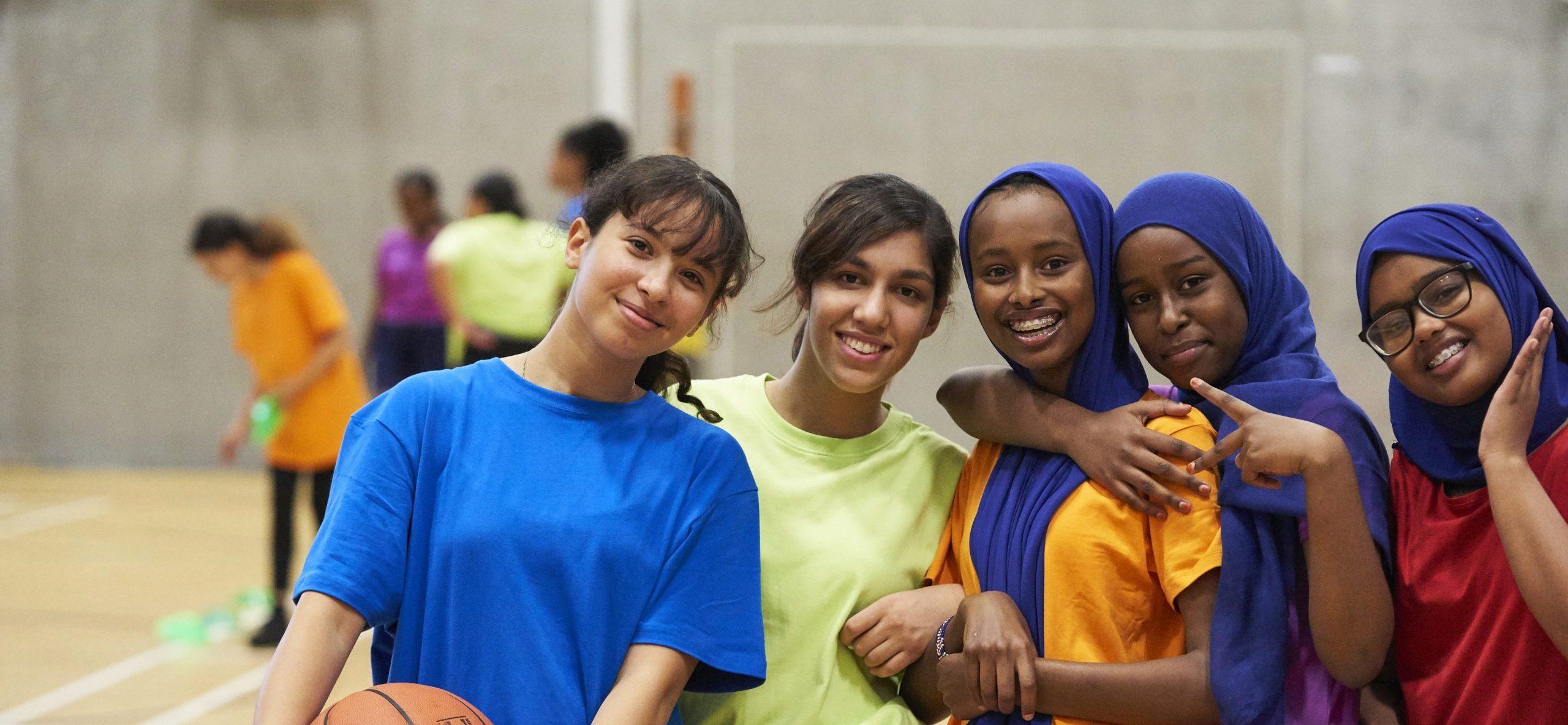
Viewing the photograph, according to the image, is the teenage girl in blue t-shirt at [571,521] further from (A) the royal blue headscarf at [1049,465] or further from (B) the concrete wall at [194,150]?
(B) the concrete wall at [194,150]

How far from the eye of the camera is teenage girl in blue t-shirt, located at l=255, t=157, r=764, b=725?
1.69 meters

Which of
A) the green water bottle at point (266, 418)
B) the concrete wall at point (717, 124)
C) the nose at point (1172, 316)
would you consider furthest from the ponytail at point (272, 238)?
the nose at point (1172, 316)

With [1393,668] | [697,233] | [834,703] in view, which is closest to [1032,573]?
[834,703]

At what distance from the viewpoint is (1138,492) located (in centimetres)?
183

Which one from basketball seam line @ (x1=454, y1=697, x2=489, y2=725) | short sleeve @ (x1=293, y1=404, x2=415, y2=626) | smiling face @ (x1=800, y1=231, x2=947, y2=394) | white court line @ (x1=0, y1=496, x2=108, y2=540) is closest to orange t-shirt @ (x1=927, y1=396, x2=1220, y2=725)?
smiling face @ (x1=800, y1=231, x2=947, y2=394)

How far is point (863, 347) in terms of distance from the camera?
2.01m

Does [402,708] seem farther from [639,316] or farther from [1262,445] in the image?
[1262,445]

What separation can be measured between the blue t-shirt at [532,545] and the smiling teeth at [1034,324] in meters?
0.46

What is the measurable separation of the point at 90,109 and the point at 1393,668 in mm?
9603

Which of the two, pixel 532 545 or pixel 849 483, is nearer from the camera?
pixel 532 545

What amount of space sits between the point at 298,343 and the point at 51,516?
134 inches

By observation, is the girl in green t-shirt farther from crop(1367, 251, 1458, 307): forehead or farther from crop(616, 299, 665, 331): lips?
crop(1367, 251, 1458, 307): forehead

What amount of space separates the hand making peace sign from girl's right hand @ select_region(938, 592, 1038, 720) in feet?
1.16

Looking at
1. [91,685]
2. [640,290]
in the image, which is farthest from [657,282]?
[91,685]
